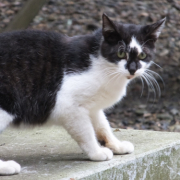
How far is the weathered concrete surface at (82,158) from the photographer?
2.25m

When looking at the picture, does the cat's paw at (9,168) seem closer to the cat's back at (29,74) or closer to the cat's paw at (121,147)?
the cat's back at (29,74)

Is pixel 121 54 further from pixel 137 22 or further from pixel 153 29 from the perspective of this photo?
pixel 137 22

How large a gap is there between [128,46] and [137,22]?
368 cm

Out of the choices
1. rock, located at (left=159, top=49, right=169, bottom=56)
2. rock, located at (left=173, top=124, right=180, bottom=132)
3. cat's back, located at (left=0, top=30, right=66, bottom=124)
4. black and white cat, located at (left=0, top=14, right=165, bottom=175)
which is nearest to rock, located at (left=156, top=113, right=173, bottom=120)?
rock, located at (left=173, top=124, right=180, bottom=132)

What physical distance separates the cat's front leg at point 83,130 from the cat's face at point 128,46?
400 millimetres

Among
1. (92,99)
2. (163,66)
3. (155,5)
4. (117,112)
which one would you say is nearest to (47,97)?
(92,99)

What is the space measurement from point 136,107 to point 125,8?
2015 mm

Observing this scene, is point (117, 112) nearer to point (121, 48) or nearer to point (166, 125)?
point (166, 125)

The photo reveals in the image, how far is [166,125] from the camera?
192 inches

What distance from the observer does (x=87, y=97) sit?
2.36 meters

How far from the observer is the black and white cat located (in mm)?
2318

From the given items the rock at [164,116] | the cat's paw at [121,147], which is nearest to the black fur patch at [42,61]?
the cat's paw at [121,147]

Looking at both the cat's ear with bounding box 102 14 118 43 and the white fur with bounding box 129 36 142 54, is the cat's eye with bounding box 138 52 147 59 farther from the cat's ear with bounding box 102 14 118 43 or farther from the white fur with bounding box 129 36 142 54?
the cat's ear with bounding box 102 14 118 43

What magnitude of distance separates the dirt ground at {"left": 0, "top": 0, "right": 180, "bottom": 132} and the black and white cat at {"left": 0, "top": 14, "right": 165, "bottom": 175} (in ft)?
8.29
